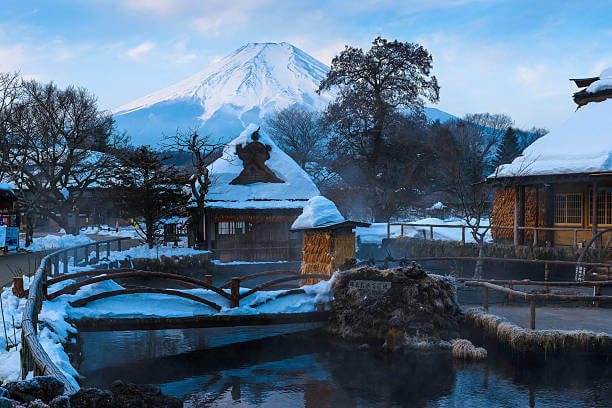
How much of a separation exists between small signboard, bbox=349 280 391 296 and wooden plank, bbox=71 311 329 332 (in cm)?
112

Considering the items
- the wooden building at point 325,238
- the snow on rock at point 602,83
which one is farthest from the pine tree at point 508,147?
the wooden building at point 325,238

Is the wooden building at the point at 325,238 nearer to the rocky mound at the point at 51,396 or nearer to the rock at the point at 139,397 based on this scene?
the rock at the point at 139,397

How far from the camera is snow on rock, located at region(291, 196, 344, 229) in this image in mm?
16891

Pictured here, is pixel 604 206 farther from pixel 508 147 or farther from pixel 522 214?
pixel 508 147

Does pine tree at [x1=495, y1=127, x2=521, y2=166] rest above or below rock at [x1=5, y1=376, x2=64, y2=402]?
above

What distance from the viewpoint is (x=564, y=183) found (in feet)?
79.4

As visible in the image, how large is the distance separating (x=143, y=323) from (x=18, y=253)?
606 inches

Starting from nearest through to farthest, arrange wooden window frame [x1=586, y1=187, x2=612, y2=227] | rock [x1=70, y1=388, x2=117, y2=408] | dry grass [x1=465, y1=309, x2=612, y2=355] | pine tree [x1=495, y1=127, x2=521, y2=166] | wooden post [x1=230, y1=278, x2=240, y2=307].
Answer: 1. rock [x1=70, y1=388, x2=117, y2=408]
2. dry grass [x1=465, y1=309, x2=612, y2=355]
3. wooden post [x1=230, y1=278, x2=240, y2=307]
4. wooden window frame [x1=586, y1=187, x2=612, y2=227]
5. pine tree [x1=495, y1=127, x2=521, y2=166]

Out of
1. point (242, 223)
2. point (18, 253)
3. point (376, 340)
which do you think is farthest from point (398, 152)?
point (376, 340)

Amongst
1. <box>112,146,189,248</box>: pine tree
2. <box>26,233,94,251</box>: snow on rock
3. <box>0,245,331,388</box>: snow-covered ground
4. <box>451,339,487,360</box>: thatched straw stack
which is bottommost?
<box>451,339,487,360</box>: thatched straw stack

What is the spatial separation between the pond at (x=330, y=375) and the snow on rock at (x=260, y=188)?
14136 mm

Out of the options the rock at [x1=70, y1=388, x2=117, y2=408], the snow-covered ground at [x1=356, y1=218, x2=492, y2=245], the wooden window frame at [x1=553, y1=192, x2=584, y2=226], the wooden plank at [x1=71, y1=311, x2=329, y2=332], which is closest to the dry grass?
the wooden plank at [x1=71, y1=311, x2=329, y2=332]

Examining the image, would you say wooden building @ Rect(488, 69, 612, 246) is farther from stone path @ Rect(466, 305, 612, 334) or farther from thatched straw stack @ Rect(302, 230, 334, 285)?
thatched straw stack @ Rect(302, 230, 334, 285)

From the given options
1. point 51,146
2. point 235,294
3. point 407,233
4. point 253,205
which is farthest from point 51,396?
point 51,146
